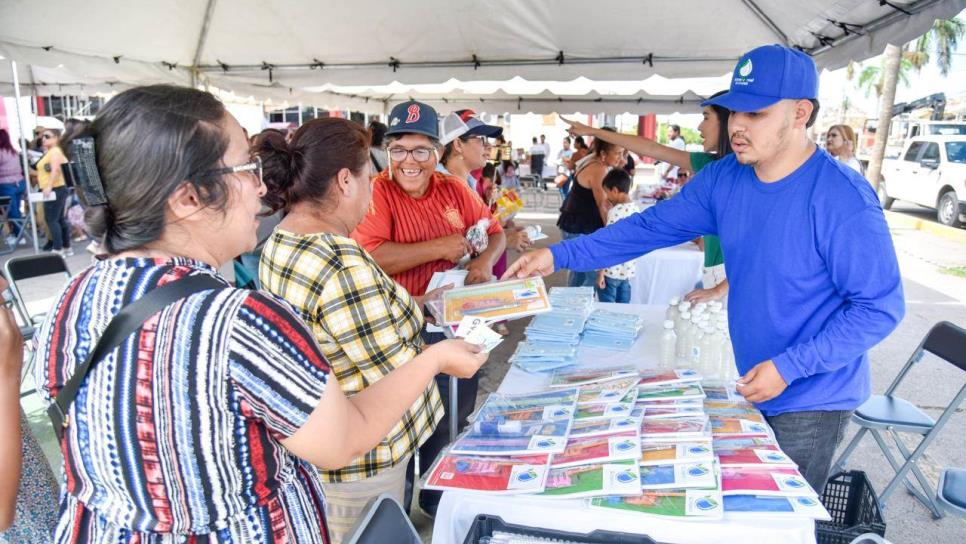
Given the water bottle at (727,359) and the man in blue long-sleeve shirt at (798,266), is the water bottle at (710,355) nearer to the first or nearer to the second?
the water bottle at (727,359)

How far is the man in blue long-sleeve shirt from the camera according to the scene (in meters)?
1.51

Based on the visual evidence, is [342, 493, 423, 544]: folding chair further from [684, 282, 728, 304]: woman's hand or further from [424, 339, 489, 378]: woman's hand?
[684, 282, 728, 304]: woman's hand

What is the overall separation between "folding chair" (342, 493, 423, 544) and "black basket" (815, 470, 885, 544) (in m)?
1.37

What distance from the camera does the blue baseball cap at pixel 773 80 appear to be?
1612 millimetres

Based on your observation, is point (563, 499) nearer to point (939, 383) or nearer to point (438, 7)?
point (438, 7)

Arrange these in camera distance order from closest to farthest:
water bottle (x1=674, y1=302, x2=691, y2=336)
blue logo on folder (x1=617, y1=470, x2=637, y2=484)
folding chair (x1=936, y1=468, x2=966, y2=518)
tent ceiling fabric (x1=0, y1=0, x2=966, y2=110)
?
blue logo on folder (x1=617, y1=470, x2=637, y2=484), folding chair (x1=936, y1=468, x2=966, y2=518), water bottle (x1=674, y1=302, x2=691, y2=336), tent ceiling fabric (x1=0, y1=0, x2=966, y2=110)

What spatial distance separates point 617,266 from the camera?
4496mm

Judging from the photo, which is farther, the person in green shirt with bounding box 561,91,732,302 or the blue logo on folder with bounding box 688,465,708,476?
the person in green shirt with bounding box 561,91,732,302

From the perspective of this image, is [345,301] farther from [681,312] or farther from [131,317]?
[681,312]

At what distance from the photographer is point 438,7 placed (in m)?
4.20

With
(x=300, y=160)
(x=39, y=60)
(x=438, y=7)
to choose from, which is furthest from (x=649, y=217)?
(x=39, y=60)

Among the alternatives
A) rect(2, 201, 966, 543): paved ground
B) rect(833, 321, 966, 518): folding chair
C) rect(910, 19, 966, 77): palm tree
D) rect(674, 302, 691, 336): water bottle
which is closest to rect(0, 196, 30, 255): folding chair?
rect(2, 201, 966, 543): paved ground

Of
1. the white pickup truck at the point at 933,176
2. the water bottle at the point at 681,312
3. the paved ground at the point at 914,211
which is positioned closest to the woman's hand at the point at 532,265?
the water bottle at the point at 681,312

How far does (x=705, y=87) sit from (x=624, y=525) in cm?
826
